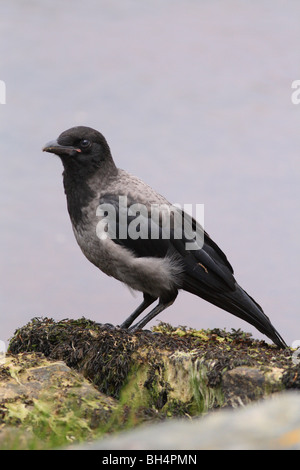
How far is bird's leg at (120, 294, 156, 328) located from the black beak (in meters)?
1.69

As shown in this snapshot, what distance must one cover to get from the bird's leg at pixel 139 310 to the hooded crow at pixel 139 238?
1 cm

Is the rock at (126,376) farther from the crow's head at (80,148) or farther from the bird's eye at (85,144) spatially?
the bird's eye at (85,144)

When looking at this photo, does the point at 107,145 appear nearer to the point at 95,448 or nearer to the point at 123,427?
the point at 123,427

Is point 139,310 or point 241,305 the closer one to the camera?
point 241,305

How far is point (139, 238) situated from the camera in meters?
6.53

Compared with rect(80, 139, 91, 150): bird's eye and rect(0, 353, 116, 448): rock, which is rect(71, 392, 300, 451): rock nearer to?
rect(0, 353, 116, 448): rock

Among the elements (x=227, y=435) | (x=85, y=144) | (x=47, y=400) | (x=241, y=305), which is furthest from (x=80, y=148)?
(x=227, y=435)

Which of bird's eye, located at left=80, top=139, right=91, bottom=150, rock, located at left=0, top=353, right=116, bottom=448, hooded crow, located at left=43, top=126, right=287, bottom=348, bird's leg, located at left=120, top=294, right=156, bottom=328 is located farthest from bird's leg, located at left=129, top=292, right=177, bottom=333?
bird's eye, located at left=80, top=139, right=91, bottom=150

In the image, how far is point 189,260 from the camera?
6.63 metres

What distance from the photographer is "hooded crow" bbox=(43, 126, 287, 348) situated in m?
6.54

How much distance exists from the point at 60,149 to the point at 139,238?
1270mm

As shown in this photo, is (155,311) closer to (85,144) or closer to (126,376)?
(126,376)

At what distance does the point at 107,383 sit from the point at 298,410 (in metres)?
2.96
